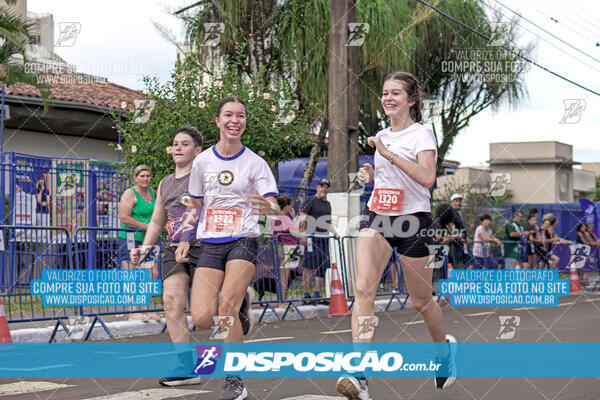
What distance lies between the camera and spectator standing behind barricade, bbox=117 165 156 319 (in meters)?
10.9

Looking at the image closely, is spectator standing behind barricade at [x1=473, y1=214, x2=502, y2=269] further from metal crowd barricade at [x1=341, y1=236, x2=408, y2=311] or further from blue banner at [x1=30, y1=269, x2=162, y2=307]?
blue banner at [x1=30, y1=269, x2=162, y2=307]

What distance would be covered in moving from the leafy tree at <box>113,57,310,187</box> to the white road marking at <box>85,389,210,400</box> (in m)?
8.29

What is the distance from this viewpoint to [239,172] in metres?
5.84

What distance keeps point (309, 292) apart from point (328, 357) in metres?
6.08

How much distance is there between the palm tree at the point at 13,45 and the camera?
14.5 m

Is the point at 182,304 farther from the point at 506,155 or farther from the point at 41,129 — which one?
the point at 506,155

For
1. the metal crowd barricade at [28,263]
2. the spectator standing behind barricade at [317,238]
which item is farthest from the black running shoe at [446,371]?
the spectator standing behind barricade at [317,238]

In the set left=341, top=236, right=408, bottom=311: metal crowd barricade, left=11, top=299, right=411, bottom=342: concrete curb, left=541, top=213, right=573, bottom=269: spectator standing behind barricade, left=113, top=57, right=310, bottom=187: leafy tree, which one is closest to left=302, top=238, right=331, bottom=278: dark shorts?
left=341, top=236, right=408, bottom=311: metal crowd barricade

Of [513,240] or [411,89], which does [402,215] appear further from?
[513,240]

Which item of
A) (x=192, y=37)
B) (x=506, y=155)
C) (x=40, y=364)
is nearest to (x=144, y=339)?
(x=40, y=364)

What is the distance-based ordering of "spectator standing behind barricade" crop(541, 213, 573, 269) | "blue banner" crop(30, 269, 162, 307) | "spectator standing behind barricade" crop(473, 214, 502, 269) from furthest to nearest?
1. "spectator standing behind barricade" crop(541, 213, 573, 269)
2. "spectator standing behind barricade" crop(473, 214, 502, 269)
3. "blue banner" crop(30, 269, 162, 307)

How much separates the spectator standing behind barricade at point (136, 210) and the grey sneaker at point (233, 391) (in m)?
5.52

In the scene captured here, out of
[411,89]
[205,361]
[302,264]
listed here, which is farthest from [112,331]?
[411,89]

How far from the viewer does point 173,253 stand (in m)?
6.44
